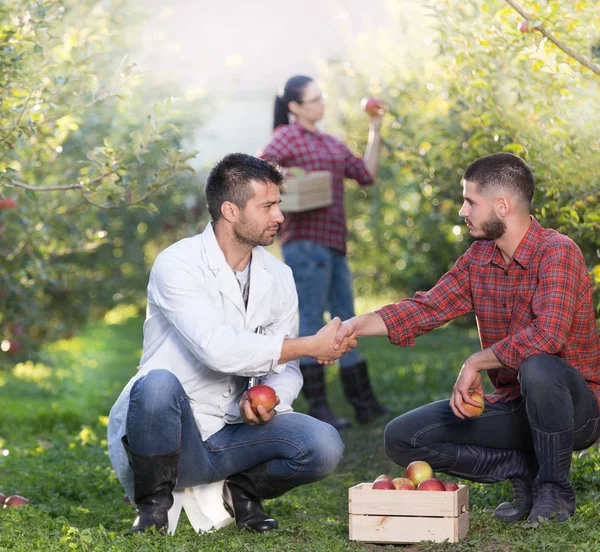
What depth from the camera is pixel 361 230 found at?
12992mm

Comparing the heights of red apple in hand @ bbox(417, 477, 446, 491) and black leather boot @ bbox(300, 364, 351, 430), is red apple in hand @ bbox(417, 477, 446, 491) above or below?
above

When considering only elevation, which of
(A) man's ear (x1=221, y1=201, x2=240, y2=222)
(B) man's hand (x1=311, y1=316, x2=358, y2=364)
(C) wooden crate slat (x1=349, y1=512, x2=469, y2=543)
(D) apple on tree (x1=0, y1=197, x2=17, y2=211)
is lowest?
(C) wooden crate slat (x1=349, y1=512, x2=469, y2=543)

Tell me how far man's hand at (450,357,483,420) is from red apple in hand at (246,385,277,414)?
70 cm

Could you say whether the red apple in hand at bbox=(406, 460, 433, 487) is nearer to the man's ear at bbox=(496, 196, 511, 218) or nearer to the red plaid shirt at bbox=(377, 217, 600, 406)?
the red plaid shirt at bbox=(377, 217, 600, 406)

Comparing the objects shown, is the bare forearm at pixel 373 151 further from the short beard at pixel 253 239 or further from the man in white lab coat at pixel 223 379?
the short beard at pixel 253 239

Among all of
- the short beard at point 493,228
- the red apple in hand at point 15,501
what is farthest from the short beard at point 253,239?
the red apple in hand at point 15,501

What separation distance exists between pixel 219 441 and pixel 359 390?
2.85 metres

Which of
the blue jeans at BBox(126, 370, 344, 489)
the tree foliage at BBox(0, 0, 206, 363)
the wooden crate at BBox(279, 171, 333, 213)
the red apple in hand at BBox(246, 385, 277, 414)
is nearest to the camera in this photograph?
the blue jeans at BBox(126, 370, 344, 489)

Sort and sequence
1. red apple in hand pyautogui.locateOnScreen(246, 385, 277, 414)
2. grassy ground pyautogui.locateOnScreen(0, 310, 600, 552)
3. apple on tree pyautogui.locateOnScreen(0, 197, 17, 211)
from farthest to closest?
apple on tree pyautogui.locateOnScreen(0, 197, 17, 211) < red apple in hand pyautogui.locateOnScreen(246, 385, 277, 414) < grassy ground pyautogui.locateOnScreen(0, 310, 600, 552)

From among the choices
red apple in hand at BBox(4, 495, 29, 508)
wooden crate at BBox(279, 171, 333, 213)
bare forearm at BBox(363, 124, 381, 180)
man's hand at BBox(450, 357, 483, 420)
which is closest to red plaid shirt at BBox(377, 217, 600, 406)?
man's hand at BBox(450, 357, 483, 420)

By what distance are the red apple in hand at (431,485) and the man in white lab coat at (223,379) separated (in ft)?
1.17

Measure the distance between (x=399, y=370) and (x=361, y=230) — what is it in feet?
14.6

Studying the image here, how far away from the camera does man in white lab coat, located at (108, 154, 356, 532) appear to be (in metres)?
3.96

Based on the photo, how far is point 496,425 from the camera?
4.24m
